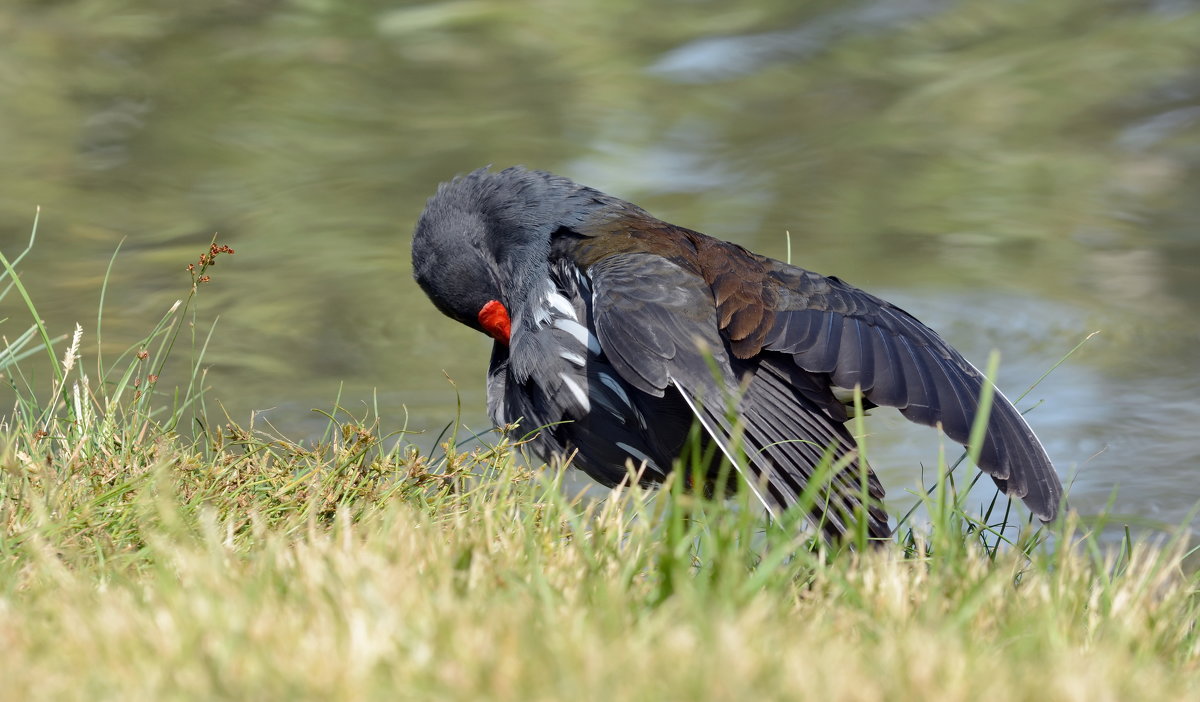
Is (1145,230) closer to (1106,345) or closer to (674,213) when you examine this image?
(1106,345)

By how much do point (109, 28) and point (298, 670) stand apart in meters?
11.3

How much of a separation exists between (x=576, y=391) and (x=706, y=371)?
449 mm

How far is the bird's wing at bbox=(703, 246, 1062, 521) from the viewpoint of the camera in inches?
140

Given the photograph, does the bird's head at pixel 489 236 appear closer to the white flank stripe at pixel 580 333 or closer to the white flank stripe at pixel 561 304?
the white flank stripe at pixel 561 304

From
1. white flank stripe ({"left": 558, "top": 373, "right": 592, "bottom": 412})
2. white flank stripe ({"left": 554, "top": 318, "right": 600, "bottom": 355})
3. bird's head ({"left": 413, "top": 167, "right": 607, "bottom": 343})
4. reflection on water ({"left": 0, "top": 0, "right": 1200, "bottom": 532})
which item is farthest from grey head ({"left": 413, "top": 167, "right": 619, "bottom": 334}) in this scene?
reflection on water ({"left": 0, "top": 0, "right": 1200, "bottom": 532})

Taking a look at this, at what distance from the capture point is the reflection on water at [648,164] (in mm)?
6828

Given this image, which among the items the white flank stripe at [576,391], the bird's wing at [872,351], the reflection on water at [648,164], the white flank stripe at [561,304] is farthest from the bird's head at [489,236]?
the reflection on water at [648,164]

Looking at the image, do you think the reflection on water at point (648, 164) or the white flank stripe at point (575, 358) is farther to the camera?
the reflection on water at point (648, 164)

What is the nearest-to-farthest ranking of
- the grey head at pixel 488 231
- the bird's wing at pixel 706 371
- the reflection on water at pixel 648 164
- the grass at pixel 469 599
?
the grass at pixel 469 599 < the bird's wing at pixel 706 371 < the grey head at pixel 488 231 < the reflection on water at pixel 648 164

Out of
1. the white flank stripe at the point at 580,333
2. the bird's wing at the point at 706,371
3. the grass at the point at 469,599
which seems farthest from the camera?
the white flank stripe at the point at 580,333

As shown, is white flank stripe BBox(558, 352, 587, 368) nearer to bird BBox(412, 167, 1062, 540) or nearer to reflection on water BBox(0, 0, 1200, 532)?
bird BBox(412, 167, 1062, 540)

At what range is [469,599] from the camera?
2.17 metres

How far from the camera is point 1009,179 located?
945cm

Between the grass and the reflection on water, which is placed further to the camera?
the reflection on water
